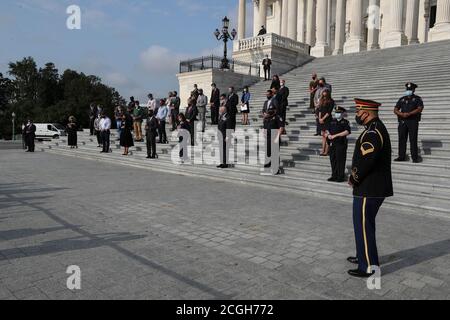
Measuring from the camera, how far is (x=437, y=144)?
10156 mm

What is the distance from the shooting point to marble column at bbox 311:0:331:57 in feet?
111

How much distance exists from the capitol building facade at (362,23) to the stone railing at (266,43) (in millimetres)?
99

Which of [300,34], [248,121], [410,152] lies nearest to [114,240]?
[410,152]

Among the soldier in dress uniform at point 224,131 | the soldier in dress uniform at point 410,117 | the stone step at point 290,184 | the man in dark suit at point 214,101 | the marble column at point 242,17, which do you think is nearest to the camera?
the stone step at point 290,184

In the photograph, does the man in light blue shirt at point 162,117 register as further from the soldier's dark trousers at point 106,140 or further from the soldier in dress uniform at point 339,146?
the soldier in dress uniform at point 339,146

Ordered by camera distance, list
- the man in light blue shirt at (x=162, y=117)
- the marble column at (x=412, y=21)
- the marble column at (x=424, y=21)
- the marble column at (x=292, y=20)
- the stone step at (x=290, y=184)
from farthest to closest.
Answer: the marble column at (x=292, y=20) < the marble column at (x=424, y=21) < the marble column at (x=412, y=21) < the man in light blue shirt at (x=162, y=117) < the stone step at (x=290, y=184)

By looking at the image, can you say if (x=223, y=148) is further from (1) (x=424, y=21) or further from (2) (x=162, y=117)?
(1) (x=424, y=21)

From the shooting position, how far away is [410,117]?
9266 mm

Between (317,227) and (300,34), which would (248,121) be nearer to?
(317,227)

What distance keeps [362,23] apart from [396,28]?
924 centimetres

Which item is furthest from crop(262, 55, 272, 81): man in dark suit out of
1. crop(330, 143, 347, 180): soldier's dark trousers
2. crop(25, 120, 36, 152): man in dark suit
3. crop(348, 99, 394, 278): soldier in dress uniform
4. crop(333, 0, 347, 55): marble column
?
crop(348, 99, 394, 278): soldier in dress uniform

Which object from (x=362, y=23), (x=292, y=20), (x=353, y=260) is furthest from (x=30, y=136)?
(x=362, y=23)

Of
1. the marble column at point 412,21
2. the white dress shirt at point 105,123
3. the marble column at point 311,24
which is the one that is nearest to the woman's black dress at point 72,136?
the white dress shirt at point 105,123

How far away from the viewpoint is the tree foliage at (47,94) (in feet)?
206
